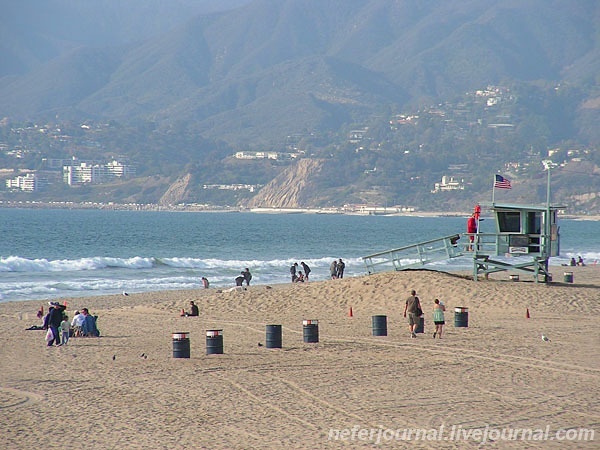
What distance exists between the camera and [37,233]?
103062 mm

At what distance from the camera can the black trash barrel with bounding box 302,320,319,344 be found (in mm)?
21984

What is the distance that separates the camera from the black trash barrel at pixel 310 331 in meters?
22.0

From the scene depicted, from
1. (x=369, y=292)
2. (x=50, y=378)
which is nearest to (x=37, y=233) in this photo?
(x=369, y=292)

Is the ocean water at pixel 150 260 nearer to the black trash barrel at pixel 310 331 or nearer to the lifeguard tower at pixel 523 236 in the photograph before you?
the lifeguard tower at pixel 523 236

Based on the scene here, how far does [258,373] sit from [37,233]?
89.1 m

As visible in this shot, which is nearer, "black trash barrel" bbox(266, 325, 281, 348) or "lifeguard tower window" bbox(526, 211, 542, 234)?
"black trash barrel" bbox(266, 325, 281, 348)

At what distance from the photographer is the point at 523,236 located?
1237 inches

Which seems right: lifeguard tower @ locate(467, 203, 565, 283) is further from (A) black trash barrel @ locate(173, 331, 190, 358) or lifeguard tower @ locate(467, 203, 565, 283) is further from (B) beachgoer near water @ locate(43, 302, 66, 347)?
(B) beachgoer near water @ locate(43, 302, 66, 347)

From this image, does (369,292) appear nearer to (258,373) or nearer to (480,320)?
(480,320)

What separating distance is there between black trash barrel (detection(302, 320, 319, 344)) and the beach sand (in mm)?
361

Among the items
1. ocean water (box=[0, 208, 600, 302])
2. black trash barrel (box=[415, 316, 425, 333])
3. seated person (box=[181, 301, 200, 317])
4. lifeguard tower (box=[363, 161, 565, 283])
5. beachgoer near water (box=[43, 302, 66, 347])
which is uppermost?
lifeguard tower (box=[363, 161, 565, 283])

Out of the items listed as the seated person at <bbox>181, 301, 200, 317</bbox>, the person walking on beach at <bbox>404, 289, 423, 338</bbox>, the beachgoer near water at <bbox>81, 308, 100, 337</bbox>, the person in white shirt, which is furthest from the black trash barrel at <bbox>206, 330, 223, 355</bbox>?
the seated person at <bbox>181, 301, 200, 317</bbox>

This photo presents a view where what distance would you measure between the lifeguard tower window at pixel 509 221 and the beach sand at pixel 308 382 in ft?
10.7

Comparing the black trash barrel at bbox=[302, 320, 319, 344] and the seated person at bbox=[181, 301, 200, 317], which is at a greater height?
the black trash barrel at bbox=[302, 320, 319, 344]
